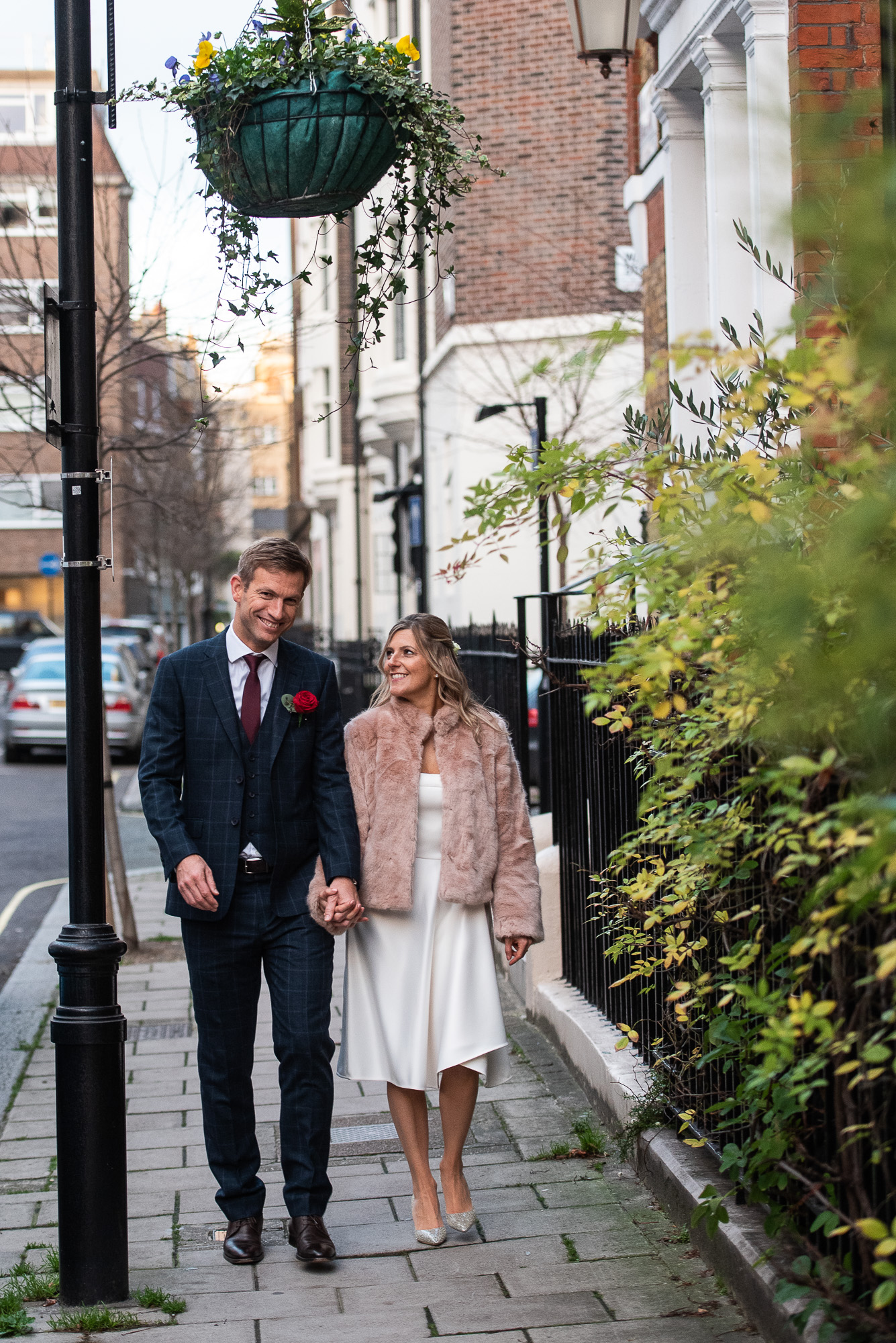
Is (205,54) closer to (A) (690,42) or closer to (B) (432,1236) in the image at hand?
(B) (432,1236)

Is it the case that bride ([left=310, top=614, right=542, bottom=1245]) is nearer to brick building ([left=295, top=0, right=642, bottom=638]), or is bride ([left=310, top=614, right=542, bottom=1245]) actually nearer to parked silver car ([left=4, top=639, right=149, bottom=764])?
brick building ([left=295, top=0, right=642, bottom=638])

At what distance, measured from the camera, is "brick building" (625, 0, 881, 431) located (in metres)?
5.73

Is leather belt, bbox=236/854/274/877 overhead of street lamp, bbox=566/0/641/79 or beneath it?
beneath

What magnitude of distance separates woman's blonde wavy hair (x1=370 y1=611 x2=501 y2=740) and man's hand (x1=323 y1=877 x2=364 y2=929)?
594mm

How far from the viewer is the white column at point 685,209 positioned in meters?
8.05

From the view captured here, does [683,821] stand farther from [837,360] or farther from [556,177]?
[556,177]

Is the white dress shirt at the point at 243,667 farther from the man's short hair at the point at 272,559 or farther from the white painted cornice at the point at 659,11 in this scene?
the white painted cornice at the point at 659,11

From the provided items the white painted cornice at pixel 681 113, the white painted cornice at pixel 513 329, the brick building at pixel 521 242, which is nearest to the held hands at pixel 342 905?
the white painted cornice at pixel 681 113

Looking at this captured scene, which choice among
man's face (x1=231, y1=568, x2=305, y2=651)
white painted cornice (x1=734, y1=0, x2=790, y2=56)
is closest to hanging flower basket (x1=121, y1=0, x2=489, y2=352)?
man's face (x1=231, y1=568, x2=305, y2=651)

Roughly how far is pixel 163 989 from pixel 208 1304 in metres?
4.28

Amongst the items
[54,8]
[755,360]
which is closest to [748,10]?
[54,8]

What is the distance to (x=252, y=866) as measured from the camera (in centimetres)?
435

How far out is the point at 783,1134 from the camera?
332 cm

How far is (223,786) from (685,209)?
5.05 m
